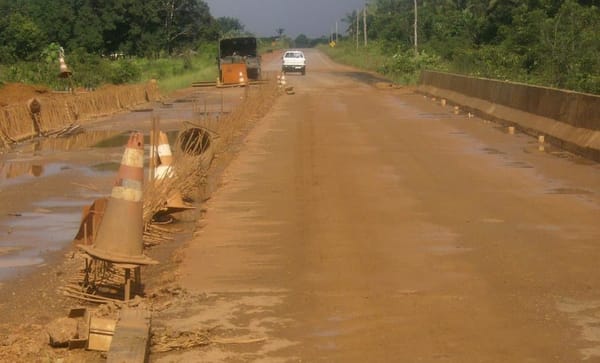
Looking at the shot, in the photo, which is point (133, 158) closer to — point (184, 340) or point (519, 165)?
point (184, 340)

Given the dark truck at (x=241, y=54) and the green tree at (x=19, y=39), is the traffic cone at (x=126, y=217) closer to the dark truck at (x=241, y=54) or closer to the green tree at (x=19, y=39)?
the dark truck at (x=241, y=54)

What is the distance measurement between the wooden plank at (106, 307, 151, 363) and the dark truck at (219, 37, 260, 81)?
1859 inches

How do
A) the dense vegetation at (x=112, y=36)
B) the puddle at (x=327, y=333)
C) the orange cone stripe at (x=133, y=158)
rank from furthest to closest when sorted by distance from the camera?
the dense vegetation at (x=112, y=36)
the orange cone stripe at (x=133, y=158)
the puddle at (x=327, y=333)

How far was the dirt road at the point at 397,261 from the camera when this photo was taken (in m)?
7.05

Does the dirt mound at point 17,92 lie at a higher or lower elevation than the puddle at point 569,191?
lower

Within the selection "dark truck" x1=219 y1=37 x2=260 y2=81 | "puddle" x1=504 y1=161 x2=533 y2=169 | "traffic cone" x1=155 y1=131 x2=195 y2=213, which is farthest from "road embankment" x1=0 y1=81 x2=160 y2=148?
"dark truck" x1=219 y1=37 x2=260 y2=81

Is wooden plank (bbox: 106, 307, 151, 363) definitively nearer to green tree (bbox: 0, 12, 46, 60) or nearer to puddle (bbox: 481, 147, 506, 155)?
puddle (bbox: 481, 147, 506, 155)

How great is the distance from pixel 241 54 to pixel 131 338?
50.4 m

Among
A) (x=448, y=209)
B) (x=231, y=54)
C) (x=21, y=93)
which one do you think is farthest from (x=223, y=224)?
(x=231, y=54)

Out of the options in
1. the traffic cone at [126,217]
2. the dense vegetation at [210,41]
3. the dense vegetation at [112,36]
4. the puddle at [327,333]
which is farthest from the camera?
the dense vegetation at [112,36]

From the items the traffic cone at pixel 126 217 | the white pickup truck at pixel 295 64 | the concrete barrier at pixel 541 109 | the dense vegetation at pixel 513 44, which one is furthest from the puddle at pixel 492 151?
the white pickup truck at pixel 295 64

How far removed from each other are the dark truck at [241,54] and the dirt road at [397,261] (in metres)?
36.6

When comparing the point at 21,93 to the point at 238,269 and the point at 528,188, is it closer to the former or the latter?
the point at 528,188

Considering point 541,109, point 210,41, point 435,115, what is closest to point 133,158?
point 541,109
